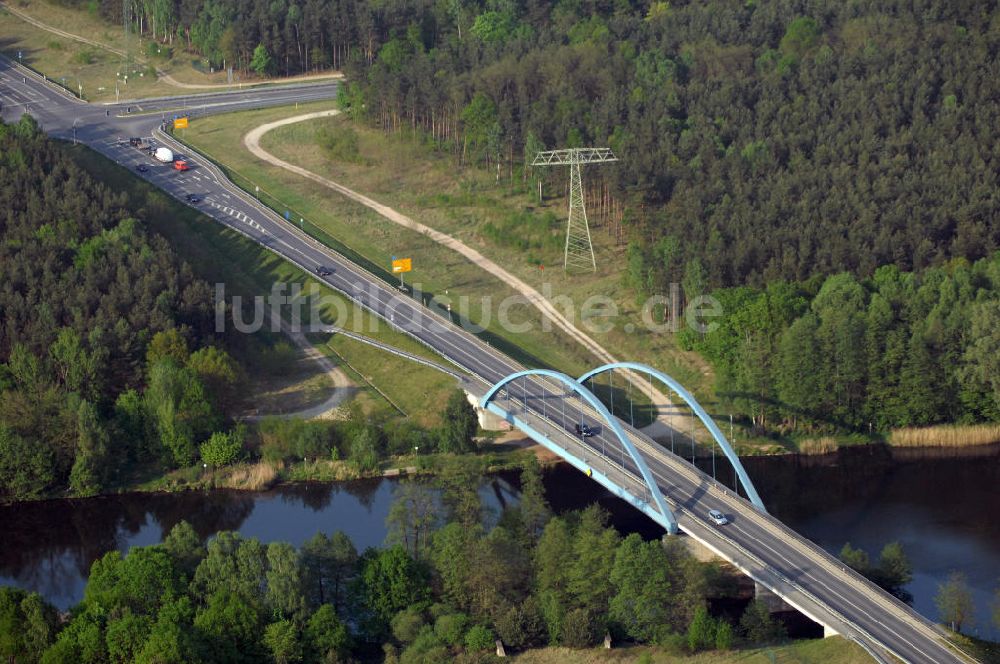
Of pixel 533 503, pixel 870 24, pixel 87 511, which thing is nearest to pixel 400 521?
pixel 533 503

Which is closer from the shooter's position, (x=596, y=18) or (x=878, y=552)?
(x=878, y=552)

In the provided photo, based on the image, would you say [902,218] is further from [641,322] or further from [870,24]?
[870,24]

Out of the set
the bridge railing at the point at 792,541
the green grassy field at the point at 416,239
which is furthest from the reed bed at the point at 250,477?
the green grassy field at the point at 416,239

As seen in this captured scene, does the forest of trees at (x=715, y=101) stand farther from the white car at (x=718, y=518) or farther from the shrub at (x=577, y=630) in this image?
the shrub at (x=577, y=630)

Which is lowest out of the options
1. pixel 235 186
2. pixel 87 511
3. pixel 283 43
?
pixel 87 511

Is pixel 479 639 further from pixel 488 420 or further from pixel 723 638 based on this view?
pixel 488 420

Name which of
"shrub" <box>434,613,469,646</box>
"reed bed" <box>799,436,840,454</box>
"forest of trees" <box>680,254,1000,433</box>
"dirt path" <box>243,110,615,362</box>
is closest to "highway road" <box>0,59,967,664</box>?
"dirt path" <box>243,110,615,362</box>
